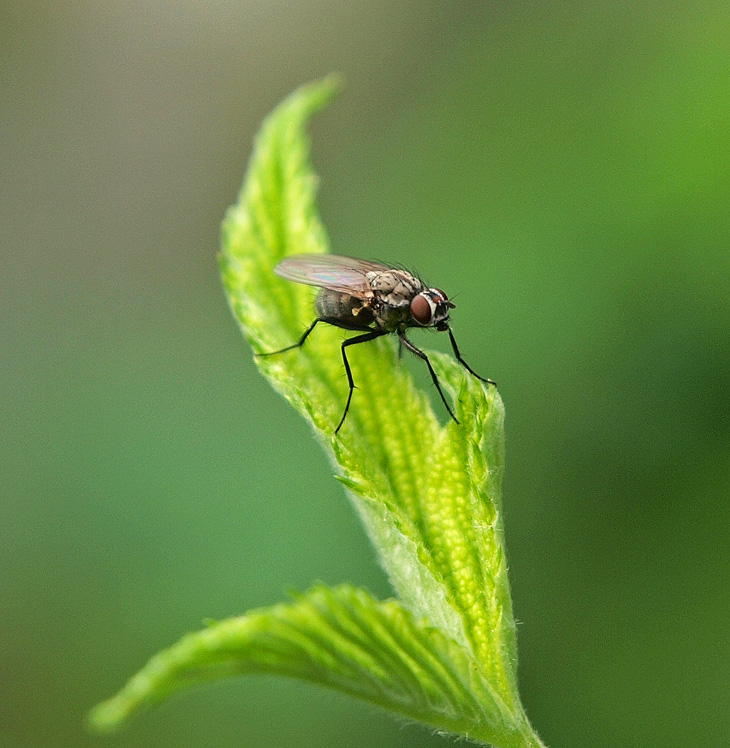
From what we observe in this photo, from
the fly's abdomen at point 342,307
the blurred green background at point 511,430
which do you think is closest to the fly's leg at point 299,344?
the fly's abdomen at point 342,307

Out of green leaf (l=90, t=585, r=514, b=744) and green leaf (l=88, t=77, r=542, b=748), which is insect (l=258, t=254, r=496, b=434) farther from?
green leaf (l=90, t=585, r=514, b=744)

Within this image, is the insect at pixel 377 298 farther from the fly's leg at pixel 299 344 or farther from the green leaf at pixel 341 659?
the green leaf at pixel 341 659

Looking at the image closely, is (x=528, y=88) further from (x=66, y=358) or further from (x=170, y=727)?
(x=170, y=727)

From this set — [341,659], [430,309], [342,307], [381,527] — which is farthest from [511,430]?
[341,659]

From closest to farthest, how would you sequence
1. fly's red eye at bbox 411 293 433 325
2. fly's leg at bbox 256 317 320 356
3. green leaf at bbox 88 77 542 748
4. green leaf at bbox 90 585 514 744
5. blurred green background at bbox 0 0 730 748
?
green leaf at bbox 90 585 514 744, green leaf at bbox 88 77 542 748, fly's leg at bbox 256 317 320 356, fly's red eye at bbox 411 293 433 325, blurred green background at bbox 0 0 730 748

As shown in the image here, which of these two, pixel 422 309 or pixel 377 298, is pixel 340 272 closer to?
pixel 377 298

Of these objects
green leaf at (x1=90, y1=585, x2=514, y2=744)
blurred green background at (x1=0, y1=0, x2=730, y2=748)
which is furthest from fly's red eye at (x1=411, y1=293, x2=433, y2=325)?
green leaf at (x1=90, y1=585, x2=514, y2=744)
